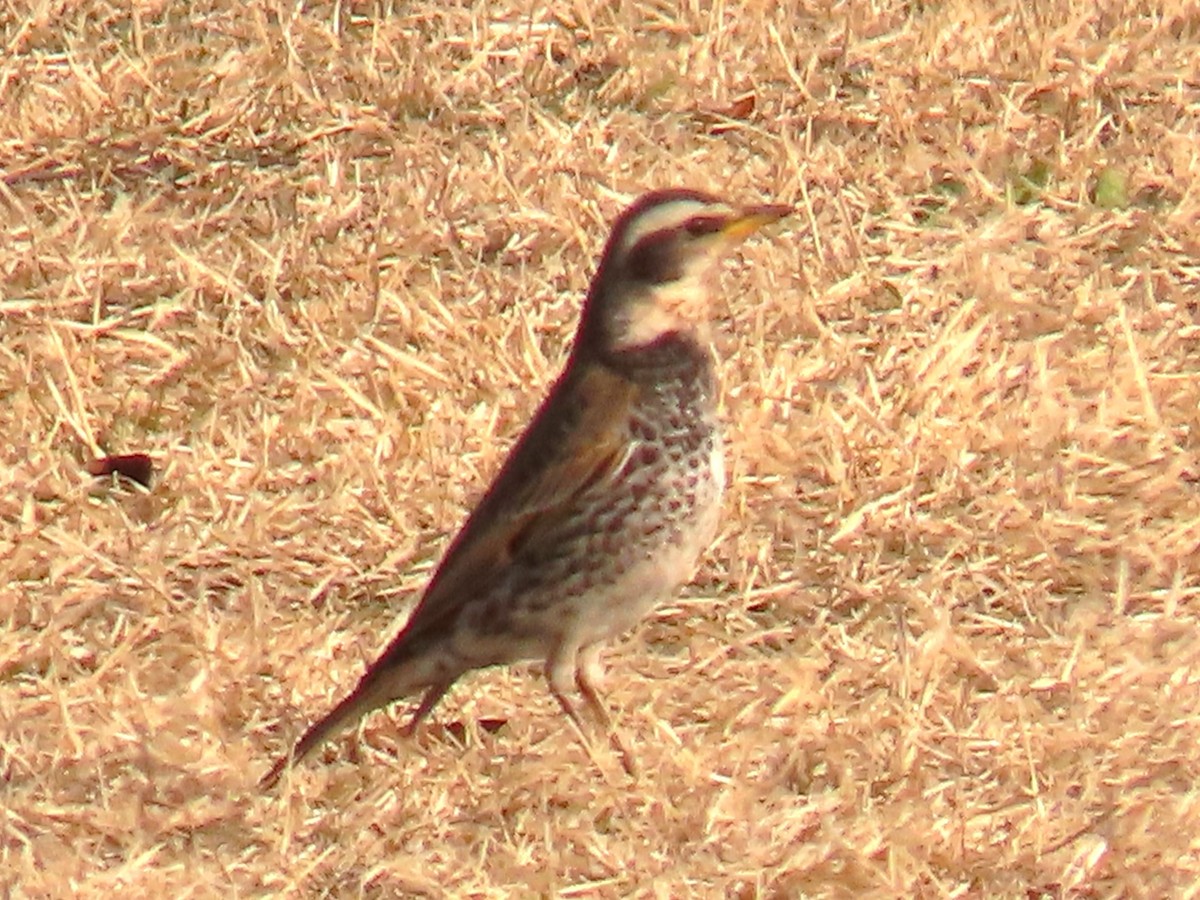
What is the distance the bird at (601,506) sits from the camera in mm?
6219

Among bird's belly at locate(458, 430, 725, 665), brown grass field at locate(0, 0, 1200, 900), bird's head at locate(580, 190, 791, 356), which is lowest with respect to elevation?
brown grass field at locate(0, 0, 1200, 900)

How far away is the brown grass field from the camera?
19.9 feet

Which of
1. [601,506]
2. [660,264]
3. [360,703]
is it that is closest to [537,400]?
[660,264]

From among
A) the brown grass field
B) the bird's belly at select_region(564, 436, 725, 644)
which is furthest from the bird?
the brown grass field

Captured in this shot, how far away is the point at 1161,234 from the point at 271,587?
315cm

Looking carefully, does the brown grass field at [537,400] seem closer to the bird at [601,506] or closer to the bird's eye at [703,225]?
the bird at [601,506]

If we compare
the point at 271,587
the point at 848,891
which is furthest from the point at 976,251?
the point at 848,891

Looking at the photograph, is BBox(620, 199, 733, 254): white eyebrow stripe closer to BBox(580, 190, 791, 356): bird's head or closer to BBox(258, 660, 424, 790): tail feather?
BBox(580, 190, 791, 356): bird's head

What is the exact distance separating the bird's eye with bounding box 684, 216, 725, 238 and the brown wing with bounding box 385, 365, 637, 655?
1.20 feet

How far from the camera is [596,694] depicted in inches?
254

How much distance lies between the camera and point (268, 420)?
7.68 metres

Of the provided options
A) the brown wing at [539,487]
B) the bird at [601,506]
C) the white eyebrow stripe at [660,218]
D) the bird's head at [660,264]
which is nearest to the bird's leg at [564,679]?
the bird at [601,506]

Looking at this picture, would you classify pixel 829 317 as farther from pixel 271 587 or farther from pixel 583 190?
pixel 271 587

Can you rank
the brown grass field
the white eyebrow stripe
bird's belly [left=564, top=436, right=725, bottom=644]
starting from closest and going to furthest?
the brown grass field → bird's belly [left=564, top=436, right=725, bottom=644] → the white eyebrow stripe
